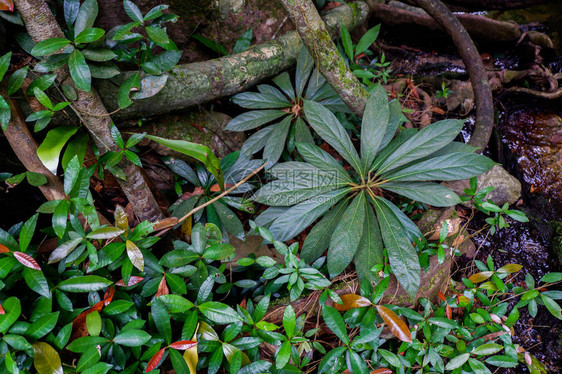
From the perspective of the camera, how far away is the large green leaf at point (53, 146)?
1.23 metres

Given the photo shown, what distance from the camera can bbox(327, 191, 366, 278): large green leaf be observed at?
52.9 inches

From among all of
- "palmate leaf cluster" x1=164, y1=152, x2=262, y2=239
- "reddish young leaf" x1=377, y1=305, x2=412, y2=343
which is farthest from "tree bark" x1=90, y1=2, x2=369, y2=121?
"reddish young leaf" x1=377, y1=305, x2=412, y2=343

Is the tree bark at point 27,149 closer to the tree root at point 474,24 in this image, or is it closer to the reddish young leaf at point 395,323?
the reddish young leaf at point 395,323

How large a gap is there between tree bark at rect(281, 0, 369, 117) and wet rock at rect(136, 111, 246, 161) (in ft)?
1.99

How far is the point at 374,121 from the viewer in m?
1.50

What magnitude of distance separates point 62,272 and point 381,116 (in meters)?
1.42

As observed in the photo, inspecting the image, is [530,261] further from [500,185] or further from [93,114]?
[93,114]

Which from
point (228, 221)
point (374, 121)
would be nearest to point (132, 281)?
point (228, 221)

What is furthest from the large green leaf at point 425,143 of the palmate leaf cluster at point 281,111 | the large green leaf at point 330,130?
the palmate leaf cluster at point 281,111

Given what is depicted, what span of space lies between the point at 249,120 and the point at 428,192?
0.93 meters

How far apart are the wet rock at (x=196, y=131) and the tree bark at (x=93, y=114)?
301 millimetres

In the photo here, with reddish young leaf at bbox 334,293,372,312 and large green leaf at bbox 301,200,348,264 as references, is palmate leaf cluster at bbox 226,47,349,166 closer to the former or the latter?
large green leaf at bbox 301,200,348,264

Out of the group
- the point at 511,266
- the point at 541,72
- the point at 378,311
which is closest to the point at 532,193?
the point at 511,266

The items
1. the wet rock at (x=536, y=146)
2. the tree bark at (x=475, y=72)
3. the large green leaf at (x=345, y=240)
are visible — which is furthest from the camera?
the wet rock at (x=536, y=146)
